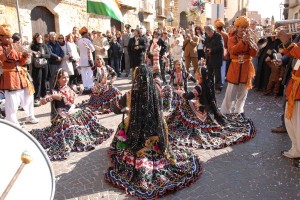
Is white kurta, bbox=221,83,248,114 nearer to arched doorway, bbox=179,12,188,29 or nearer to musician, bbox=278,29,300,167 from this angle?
musician, bbox=278,29,300,167

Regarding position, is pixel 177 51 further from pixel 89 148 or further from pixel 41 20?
pixel 41 20

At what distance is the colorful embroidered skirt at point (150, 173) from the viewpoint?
3.68m

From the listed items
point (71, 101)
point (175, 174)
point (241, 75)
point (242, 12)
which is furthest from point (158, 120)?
point (242, 12)

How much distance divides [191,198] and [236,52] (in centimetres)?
361

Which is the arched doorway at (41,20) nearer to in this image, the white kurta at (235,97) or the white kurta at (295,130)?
the white kurta at (235,97)

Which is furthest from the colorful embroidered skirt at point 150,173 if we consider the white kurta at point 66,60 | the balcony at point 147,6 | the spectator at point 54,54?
the balcony at point 147,6

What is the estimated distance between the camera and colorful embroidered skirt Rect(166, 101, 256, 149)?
204 inches

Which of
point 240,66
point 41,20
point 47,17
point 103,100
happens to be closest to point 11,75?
point 103,100

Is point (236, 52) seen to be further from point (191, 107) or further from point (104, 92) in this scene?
point (104, 92)

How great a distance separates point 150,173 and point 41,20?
11.8 metres

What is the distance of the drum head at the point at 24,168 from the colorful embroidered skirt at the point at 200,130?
3.34 meters

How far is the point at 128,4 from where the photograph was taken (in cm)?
Answer: 2148

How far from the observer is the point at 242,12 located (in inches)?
2399

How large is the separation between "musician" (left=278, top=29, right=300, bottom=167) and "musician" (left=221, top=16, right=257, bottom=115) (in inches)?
63.9
